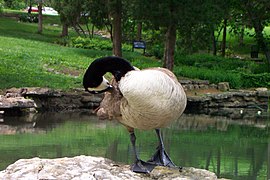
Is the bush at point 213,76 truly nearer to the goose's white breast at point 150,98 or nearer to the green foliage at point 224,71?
the green foliage at point 224,71

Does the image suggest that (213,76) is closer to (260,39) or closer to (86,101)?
(86,101)

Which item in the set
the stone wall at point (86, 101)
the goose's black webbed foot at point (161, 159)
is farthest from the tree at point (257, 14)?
the goose's black webbed foot at point (161, 159)

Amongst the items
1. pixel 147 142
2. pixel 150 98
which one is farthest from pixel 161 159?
pixel 147 142

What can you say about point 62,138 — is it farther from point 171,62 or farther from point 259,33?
point 259,33

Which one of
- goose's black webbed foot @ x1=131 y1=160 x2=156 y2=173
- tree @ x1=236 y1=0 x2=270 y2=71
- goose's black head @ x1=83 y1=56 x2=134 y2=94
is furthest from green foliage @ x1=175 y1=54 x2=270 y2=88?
goose's black head @ x1=83 y1=56 x2=134 y2=94

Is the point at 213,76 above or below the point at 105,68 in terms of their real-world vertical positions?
below

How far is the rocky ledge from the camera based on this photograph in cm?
497

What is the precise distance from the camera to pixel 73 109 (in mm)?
15852

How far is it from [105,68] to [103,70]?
30 millimetres

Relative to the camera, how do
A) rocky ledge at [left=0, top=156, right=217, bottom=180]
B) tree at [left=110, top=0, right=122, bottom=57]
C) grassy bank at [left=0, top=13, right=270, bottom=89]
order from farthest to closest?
tree at [left=110, top=0, right=122, bottom=57] → grassy bank at [left=0, top=13, right=270, bottom=89] → rocky ledge at [left=0, top=156, right=217, bottom=180]

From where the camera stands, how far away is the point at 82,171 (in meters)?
5.09

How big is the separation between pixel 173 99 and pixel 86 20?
83.0ft

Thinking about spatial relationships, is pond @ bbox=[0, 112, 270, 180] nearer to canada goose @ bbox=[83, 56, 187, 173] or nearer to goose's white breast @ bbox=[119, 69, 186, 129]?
canada goose @ bbox=[83, 56, 187, 173]

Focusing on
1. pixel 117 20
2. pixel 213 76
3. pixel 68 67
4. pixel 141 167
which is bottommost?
pixel 213 76
